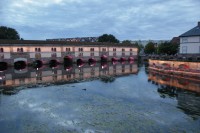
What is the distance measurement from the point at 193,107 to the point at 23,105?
17.0 m

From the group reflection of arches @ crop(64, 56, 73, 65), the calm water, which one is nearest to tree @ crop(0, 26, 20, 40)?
reflection of arches @ crop(64, 56, 73, 65)

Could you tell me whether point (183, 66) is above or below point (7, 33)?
below

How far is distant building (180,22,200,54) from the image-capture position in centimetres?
5669

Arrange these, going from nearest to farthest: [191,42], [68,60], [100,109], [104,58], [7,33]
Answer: [100,109] < [191,42] < [68,60] < [104,58] < [7,33]

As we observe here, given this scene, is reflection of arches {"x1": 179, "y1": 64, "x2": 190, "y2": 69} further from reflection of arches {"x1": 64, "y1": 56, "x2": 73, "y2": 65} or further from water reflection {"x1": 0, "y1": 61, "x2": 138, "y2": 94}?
reflection of arches {"x1": 64, "y1": 56, "x2": 73, "y2": 65}

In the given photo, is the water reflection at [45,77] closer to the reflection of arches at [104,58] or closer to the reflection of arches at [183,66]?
the reflection of arches at [183,66]

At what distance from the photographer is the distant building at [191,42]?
5669 centimetres

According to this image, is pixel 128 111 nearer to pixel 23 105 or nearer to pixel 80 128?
pixel 80 128

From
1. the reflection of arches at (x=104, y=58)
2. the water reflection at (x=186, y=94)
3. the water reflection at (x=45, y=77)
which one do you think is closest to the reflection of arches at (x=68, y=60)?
the reflection of arches at (x=104, y=58)

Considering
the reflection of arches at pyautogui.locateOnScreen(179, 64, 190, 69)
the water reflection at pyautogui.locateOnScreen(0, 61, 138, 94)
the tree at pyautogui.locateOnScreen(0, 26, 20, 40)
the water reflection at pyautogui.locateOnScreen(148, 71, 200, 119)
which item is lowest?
the water reflection at pyautogui.locateOnScreen(148, 71, 200, 119)

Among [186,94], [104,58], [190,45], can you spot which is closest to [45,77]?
[186,94]

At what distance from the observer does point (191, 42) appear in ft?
190

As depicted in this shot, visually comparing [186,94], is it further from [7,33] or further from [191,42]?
[7,33]

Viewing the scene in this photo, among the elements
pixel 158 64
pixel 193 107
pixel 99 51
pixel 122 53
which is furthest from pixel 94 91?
pixel 122 53
